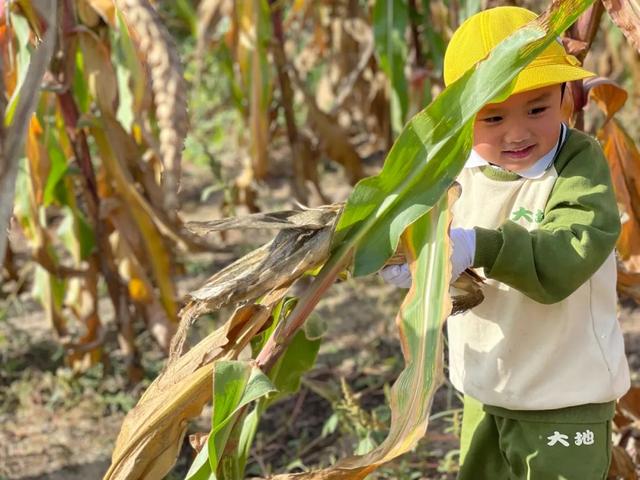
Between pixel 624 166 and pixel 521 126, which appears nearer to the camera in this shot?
pixel 521 126

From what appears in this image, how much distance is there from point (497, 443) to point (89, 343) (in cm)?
134

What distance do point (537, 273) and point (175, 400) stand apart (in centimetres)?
50

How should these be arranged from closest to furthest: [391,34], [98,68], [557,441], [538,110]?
[538,110] < [557,441] < [98,68] < [391,34]

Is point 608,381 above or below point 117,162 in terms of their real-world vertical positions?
below

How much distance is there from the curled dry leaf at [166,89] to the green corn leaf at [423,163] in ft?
0.73

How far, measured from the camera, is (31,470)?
8.01 ft

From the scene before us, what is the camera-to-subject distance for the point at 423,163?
128 cm

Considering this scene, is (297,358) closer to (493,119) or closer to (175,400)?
(175,400)

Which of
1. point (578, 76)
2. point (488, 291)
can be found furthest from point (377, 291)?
point (578, 76)

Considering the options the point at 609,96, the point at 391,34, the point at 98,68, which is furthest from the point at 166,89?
the point at 391,34

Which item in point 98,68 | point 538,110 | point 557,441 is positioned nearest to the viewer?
point 538,110

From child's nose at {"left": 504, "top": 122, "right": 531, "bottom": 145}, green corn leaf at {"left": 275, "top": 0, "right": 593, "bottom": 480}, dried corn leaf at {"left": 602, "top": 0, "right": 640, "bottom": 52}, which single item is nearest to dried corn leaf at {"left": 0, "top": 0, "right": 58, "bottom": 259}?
green corn leaf at {"left": 275, "top": 0, "right": 593, "bottom": 480}

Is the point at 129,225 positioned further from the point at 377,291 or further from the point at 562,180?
the point at 562,180

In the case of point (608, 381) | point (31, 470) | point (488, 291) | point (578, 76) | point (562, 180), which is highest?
point (578, 76)
